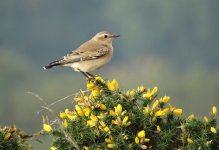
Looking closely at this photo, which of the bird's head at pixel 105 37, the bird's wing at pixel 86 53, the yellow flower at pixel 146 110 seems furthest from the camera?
the bird's head at pixel 105 37

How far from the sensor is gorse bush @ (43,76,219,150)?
211 inches

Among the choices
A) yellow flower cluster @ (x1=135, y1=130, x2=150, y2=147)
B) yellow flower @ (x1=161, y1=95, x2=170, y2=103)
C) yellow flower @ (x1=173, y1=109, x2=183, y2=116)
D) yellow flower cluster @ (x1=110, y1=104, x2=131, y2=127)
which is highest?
yellow flower @ (x1=161, y1=95, x2=170, y2=103)

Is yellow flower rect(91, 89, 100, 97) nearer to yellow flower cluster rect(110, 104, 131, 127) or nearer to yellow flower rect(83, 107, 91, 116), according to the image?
yellow flower rect(83, 107, 91, 116)

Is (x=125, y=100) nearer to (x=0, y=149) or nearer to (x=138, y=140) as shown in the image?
(x=138, y=140)

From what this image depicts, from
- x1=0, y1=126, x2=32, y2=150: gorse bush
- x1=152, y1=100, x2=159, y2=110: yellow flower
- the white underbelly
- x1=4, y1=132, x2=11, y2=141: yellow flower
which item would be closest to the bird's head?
the white underbelly

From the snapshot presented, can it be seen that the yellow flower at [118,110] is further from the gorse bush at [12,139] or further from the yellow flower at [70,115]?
the gorse bush at [12,139]

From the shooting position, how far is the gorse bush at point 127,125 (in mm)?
5348

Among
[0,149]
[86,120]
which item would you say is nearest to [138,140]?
[86,120]

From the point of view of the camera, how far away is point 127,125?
211 inches

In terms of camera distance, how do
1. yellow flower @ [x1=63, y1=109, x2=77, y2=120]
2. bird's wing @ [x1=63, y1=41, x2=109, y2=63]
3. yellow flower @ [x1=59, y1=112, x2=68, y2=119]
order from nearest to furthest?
1. yellow flower @ [x1=63, y1=109, x2=77, y2=120]
2. yellow flower @ [x1=59, y1=112, x2=68, y2=119]
3. bird's wing @ [x1=63, y1=41, x2=109, y2=63]

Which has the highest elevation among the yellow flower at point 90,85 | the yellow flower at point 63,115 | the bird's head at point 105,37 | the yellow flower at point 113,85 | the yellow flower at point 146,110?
the bird's head at point 105,37

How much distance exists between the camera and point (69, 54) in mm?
10805

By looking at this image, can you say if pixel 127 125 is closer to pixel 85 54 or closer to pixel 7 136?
pixel 7 136

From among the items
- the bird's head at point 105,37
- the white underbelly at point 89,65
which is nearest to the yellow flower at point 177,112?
the white underbelly at point 89,65
